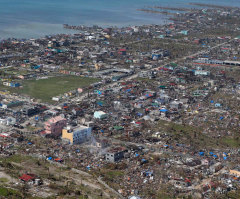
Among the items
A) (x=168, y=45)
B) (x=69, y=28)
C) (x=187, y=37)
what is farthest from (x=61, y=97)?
(x=69, y=28)

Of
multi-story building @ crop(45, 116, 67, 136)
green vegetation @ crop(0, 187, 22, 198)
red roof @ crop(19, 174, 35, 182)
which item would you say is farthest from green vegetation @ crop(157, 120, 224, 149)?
green vegetation @ crop(0, 187, 22, 198)

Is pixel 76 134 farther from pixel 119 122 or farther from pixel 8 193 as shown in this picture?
pixel 8 193

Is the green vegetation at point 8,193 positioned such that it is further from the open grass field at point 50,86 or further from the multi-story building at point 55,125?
the open grass field at point 50,86

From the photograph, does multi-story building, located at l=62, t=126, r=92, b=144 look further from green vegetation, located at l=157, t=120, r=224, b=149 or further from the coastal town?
green vegetation, located at l=157, t=120, r=224, b=149

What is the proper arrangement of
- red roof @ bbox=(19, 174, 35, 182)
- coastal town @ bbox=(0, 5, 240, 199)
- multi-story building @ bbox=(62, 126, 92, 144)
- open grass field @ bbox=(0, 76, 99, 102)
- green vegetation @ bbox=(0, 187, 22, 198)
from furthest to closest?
open grass field @ bbox=(0, 76, 99, 102) < multi-story building @ bbox=(62, 126, 92, 144) < coastal town @ bbox=(0, 5, 240, 199) < red roof @ bbox=(19, 174, 35, 182) < green vegetation @ bbox=(0, 187, 22, 198)

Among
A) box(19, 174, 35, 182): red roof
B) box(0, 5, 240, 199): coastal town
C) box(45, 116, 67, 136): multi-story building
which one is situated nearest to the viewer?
box(19, 174, 35, 182): red roof

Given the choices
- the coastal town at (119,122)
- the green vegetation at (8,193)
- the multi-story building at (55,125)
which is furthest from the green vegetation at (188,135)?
the green vegetation at (8,193)

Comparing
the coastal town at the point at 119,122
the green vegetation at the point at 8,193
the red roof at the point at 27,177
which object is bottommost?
the green vegetation at the point at 8,193
